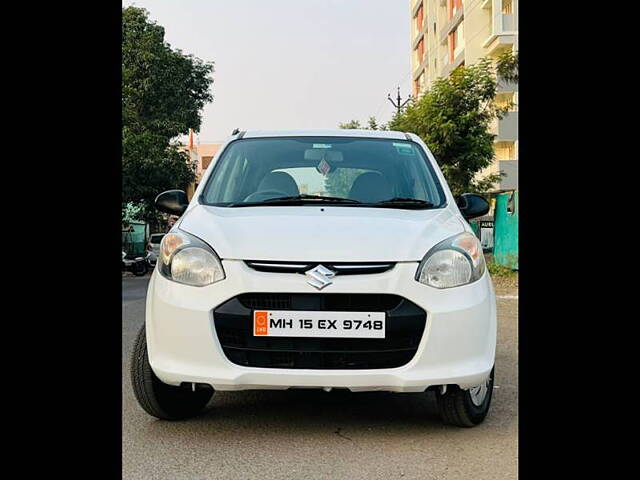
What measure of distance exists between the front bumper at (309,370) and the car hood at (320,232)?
0.09 metres

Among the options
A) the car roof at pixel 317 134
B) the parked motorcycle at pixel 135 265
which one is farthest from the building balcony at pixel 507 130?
the car roof at pixel 317 134

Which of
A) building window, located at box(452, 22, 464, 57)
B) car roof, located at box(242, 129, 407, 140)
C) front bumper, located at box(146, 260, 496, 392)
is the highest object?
building window, located at box(452, 22, 464, 57)

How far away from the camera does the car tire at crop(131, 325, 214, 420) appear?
4.07m

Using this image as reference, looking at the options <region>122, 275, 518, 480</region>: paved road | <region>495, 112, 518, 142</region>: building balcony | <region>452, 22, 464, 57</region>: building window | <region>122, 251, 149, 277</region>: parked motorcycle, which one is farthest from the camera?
<region>452, 22, 464, 57</region>: building window

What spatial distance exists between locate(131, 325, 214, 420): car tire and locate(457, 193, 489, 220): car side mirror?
1986 mm

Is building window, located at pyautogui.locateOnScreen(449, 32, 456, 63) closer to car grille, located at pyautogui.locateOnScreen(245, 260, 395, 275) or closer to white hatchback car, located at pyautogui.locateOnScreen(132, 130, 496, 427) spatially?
white hatchback car, located at pyautogui.locateOnScreen(132, 130, 496, 427)

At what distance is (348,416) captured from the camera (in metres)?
4.44

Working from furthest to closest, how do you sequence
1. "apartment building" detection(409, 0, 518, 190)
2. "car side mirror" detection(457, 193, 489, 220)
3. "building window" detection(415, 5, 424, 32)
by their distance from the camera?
"building window" detection(415, 5, 424, 32)
"apartment building" detection(409, 0, 518, 190)
"car side mirror" detection(457, 193, 489, 220)

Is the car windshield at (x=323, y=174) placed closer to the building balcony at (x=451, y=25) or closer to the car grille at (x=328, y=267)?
the car grille at (x=328, y=267)

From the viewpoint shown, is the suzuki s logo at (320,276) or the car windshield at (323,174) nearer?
the suzuki s logo at (320,276)

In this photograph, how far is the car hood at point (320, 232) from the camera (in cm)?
369

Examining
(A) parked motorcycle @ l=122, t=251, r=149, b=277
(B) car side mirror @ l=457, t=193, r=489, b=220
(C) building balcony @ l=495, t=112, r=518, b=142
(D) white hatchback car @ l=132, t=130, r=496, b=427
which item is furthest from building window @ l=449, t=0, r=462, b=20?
(D) white hatchback car @ l=132, t=130, r=496, b=427
